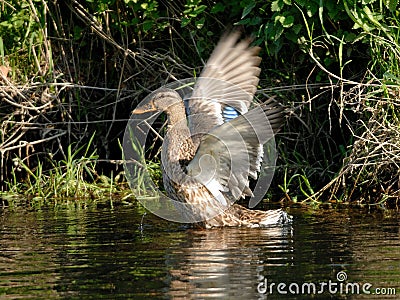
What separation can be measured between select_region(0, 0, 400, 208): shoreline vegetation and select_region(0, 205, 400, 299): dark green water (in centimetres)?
67

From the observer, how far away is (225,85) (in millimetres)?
6605

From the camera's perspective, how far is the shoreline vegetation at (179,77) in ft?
22.7

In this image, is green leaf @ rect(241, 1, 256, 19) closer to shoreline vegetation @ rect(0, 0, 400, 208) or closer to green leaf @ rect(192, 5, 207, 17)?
shoreline vegetation @ rect(0, 0, 400, 208)

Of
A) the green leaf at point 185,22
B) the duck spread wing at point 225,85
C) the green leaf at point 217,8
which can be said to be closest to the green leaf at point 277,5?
the duck spread wing at point 225,85

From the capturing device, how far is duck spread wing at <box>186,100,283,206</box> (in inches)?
225

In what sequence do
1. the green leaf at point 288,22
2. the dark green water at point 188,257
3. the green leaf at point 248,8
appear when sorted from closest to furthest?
1. the dark green water at point 188,257
2. the green leaf at point 288,22
3. the green leaf at point 248,8

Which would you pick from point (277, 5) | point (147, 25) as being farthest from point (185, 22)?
point (277, 5)

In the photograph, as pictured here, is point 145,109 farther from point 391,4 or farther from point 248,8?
point 391,4

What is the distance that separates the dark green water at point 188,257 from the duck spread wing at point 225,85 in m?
0.86

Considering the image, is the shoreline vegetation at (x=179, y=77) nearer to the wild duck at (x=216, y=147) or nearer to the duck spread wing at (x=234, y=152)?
the wild duck at (x=216, y=147)

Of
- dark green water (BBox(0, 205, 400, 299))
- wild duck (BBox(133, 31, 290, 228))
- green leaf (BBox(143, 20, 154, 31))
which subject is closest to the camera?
dark green water (BBox(0, 205, 400, 299))

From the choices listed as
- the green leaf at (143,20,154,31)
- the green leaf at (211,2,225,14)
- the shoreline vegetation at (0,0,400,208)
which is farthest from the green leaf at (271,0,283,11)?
the green leaf at (143,20,154,31)

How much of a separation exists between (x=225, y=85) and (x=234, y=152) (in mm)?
774

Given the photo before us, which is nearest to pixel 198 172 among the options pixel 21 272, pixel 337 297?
pixel 21 272
